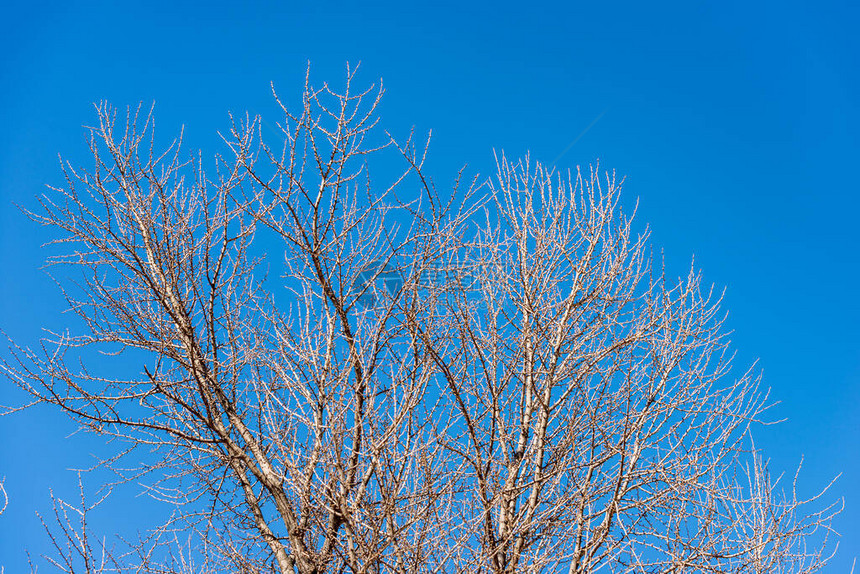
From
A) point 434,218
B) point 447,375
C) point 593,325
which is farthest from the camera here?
point 593,325

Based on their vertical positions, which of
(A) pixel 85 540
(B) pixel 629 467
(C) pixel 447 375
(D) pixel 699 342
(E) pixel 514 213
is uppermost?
(E) pixel 514 213

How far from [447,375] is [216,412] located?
2.38 metres

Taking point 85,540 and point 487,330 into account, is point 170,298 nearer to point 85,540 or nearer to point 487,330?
point 85,540

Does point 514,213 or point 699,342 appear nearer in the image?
point 699,342

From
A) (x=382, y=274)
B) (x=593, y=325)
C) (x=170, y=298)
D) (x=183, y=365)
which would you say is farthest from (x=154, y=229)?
(x=593, y=325)

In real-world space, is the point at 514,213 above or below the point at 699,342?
above

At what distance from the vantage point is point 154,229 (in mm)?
5973

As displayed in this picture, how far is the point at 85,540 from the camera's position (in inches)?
A: 182

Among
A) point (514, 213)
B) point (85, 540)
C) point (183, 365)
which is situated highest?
point (514, 213)

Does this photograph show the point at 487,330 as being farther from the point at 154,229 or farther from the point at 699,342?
the point at 154,229

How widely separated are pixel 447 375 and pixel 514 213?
1.96 m

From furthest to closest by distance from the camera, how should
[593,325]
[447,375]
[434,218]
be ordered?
[593,325], [434,218], [447,375]

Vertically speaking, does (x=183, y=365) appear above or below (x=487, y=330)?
below

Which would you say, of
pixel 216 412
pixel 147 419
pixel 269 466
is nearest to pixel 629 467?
pixel 269 466
